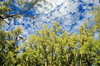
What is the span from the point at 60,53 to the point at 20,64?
1091cm

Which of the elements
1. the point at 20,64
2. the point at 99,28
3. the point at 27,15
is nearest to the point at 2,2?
the point at 27,15

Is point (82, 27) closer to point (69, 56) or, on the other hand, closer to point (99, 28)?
point (69, 56)

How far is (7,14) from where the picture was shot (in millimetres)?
6754

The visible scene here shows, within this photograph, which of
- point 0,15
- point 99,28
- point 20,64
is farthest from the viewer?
point 20,64

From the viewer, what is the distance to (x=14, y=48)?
3559 centimetres

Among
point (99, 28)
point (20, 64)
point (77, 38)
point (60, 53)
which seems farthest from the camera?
point (20, 64)

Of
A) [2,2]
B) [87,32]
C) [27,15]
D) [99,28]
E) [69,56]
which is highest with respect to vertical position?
[2,2]

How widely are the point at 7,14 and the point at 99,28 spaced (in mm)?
14468

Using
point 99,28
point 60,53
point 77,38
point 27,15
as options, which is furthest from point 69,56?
point 27,15

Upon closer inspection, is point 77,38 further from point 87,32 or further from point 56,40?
point 56,40

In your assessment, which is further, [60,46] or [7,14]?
[60,46]

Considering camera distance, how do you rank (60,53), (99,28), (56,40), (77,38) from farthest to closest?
(77,38)
(60,53)
(56,40)
(99,28)

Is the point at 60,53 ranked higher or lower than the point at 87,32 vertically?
lower

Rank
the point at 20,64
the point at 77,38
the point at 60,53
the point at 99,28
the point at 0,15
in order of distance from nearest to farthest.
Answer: the point at 0,15, the point at 99,28, the point at 60,53, the point at 77,38, the point at 20,64
